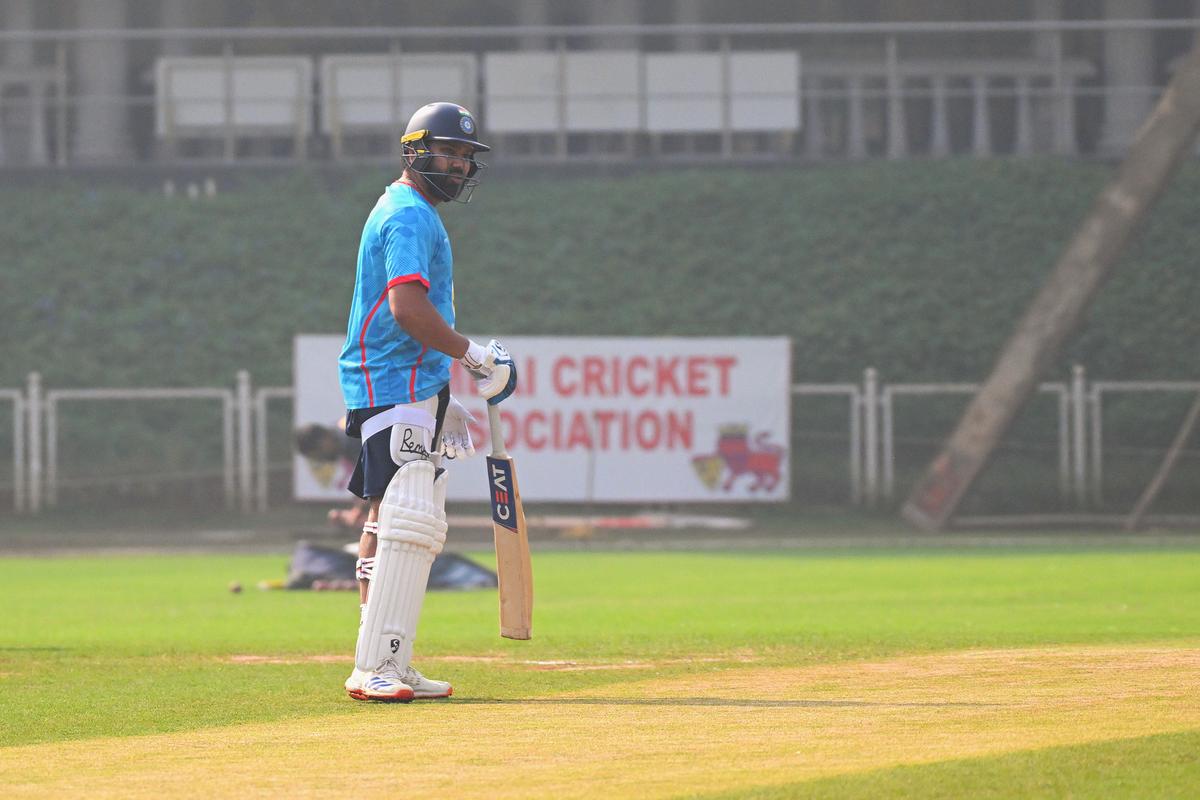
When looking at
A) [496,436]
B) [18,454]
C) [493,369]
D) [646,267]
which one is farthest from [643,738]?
[646,267]

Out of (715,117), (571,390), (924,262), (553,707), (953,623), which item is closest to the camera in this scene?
(553,707)

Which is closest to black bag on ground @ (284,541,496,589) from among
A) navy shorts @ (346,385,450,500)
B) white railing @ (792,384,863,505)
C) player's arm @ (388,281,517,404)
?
navy shorts @ (346,385,450,500)

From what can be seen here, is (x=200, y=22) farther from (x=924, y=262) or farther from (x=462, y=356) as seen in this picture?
(x=462, y=356)

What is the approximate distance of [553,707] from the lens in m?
6.68

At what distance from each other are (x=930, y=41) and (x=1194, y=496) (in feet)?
35.8

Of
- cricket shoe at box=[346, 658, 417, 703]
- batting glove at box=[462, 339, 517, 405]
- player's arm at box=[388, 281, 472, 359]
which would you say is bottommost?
cricket shoe at box=[346, 658, 417, 703]

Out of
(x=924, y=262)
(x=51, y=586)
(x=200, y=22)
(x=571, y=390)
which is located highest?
→ (x=200, y=22)

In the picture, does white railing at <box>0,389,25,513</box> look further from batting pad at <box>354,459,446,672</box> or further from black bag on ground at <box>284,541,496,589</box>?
batting pad at <box>354,459,446,672</box>

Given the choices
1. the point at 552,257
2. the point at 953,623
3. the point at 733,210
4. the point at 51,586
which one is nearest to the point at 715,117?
the point at 733,210

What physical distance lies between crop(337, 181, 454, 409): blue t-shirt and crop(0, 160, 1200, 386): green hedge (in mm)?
22416

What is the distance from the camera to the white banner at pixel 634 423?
26203 millimetres

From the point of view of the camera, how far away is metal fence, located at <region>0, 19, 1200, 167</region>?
3334cm

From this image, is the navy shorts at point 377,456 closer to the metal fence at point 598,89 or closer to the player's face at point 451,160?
the player's face at point 451,160

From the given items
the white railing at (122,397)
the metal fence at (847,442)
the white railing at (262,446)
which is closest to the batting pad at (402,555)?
the metal fence at (847,442)
